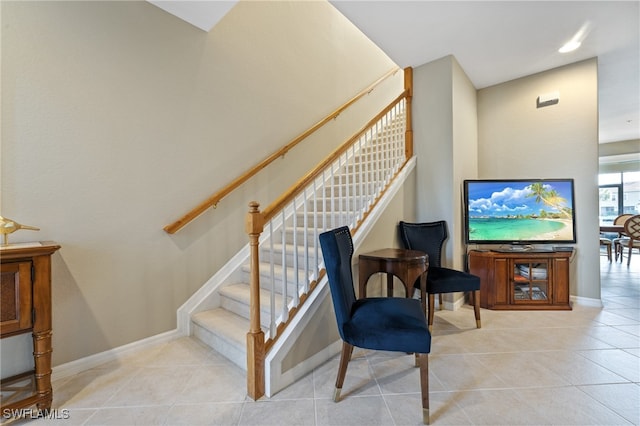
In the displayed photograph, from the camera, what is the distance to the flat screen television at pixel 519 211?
3.21m

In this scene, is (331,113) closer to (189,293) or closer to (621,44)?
(189,293)

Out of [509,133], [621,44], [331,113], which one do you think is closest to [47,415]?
[331,113]

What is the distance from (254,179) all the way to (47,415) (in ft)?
7.20

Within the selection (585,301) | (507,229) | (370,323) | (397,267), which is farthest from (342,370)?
(585,301)

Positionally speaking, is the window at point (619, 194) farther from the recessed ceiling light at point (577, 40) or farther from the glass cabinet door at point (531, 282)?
the recessed ceiling light at point (577, 40)

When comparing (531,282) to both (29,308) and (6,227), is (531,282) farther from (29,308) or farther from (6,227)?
(6,227)

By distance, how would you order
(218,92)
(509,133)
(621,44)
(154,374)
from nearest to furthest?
(154,374) < (218,92) < (621,44) < (509,133)

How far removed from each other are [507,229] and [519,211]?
26 cm

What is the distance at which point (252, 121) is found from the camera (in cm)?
295

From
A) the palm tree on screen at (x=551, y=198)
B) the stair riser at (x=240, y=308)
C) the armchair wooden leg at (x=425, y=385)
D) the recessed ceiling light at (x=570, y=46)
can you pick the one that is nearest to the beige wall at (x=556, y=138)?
the palm tree on screen at (x=551, y=198)

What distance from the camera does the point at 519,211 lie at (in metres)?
3.26

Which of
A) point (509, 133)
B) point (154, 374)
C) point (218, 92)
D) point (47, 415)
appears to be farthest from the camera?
point (509, 133)

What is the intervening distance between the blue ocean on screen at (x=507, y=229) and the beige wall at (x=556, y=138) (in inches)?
18.4

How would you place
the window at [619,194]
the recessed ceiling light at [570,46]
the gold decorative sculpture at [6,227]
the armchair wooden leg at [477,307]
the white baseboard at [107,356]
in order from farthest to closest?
the window at [619,194], the recessed ceiling light at [570,46], the armchair wooden leg at [477,307], the white baseboard at [107,356], the gold decorative sculpture at [6,227]
